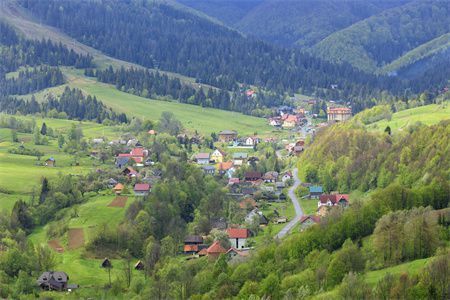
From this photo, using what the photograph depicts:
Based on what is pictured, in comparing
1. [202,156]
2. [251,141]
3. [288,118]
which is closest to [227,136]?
[251,141]

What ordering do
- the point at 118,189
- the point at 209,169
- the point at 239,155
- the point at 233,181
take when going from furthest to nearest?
1. the point at 239,155
2. the point at 209,169
3. the point at 233,181
4. the point at 118,189

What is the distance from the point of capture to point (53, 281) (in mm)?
56531

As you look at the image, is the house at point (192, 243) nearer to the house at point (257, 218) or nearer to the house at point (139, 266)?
the house at point (139, 266)

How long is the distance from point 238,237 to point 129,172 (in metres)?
25.0

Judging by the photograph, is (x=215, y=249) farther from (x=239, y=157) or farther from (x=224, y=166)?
(x=239, y=157)

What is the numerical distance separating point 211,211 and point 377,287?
113 feet

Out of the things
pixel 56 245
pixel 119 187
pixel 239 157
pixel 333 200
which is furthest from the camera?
pixel 239 157

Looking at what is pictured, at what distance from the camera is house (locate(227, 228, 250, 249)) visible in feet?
219

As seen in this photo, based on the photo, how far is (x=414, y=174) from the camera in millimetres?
76000

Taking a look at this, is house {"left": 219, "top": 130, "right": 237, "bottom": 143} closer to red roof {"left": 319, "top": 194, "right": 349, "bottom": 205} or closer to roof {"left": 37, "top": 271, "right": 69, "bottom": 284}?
red roof {"left": 319, "top": 194, "right": 349, "bottom": 205}

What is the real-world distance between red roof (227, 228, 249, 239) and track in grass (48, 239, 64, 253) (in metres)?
13.4

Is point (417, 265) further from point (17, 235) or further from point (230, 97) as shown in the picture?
point (230, 97)

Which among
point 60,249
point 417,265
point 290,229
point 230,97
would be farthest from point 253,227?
point 230,97

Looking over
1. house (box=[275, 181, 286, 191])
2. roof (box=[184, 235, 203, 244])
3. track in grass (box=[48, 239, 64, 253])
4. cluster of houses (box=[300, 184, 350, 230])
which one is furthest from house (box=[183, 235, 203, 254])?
house (box=[275, 181, 286, 191])
